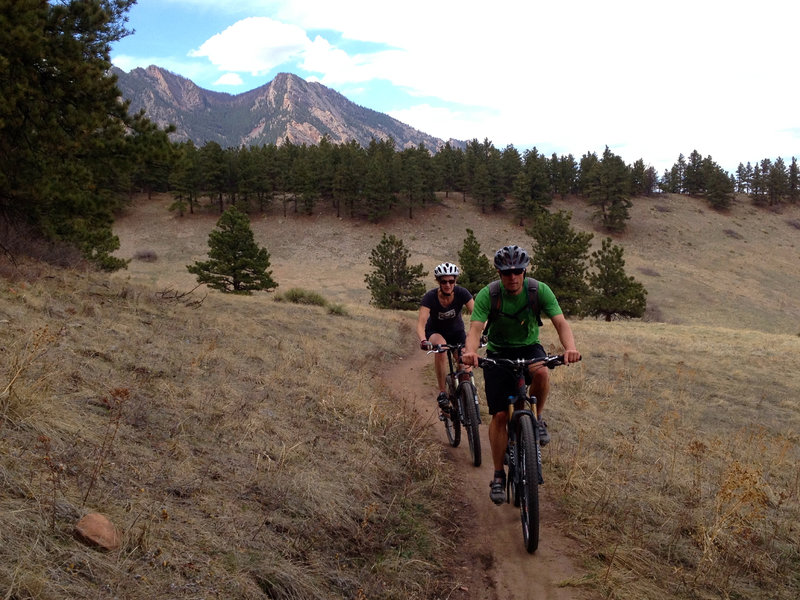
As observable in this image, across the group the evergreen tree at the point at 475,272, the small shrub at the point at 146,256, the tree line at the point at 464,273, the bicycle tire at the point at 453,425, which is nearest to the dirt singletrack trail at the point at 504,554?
the bicycle tire at the point at 453,425

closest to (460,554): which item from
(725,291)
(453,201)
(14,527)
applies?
(14,527)

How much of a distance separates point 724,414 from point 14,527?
13.2 m

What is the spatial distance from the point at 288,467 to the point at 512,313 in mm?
2737

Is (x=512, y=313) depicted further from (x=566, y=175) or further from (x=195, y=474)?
(x=566, y=175)

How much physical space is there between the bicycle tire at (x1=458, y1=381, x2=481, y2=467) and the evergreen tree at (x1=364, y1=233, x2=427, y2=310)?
23.8 meters

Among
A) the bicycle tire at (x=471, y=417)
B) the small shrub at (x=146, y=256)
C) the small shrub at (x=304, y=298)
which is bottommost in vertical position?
the small shrub at (x=146, y=256)

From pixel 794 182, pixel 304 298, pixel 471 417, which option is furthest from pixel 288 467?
pixel 794 182

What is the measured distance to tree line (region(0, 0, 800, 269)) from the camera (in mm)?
9594

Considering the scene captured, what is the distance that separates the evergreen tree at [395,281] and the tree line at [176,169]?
44.1 feet

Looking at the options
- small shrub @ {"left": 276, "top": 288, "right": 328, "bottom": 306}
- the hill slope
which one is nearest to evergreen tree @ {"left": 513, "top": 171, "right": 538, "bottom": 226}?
the hill slope

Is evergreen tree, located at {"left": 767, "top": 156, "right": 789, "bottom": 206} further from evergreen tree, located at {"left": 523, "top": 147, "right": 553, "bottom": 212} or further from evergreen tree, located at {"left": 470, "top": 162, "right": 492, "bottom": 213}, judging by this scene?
evergreen tree, located at {"left": 470, "top": 162, "right": 492, "bottom": 213}

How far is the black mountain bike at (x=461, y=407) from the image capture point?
6367 millimetres

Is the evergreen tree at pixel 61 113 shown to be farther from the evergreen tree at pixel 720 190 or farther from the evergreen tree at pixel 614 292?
the evergreen tree at pixel 720 190

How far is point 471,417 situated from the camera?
6.36m
